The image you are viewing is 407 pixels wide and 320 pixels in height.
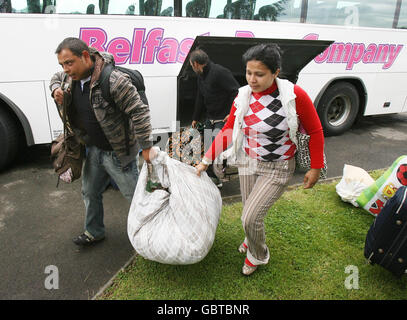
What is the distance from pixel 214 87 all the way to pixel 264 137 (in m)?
1.75

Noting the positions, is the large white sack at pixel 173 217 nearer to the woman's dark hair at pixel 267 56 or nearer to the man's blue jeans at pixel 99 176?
the man's blue jeans at pixel 99 176

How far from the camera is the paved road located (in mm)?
2306

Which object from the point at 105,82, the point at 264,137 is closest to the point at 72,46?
the point at 105,82

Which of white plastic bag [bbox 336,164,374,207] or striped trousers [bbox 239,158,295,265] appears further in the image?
white plastic bag [bbox 336,164,374,207]

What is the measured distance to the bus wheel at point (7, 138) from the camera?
3941 mm

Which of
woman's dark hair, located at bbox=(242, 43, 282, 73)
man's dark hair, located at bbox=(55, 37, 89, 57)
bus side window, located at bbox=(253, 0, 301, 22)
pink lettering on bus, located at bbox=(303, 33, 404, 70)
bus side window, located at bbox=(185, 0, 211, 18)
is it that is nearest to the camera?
woman's dark hair, located at bbox=(242, 43, 282, 73)

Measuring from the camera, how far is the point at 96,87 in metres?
2.03

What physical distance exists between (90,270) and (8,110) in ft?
9.50

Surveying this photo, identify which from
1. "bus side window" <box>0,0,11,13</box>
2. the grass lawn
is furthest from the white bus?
the grass lawn

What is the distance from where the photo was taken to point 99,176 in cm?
244

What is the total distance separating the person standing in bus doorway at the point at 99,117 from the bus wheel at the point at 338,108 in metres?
4.58

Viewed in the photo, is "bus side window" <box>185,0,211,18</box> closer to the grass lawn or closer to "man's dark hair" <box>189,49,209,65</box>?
"man's dark hair" <box>189,49,209,65</box>
